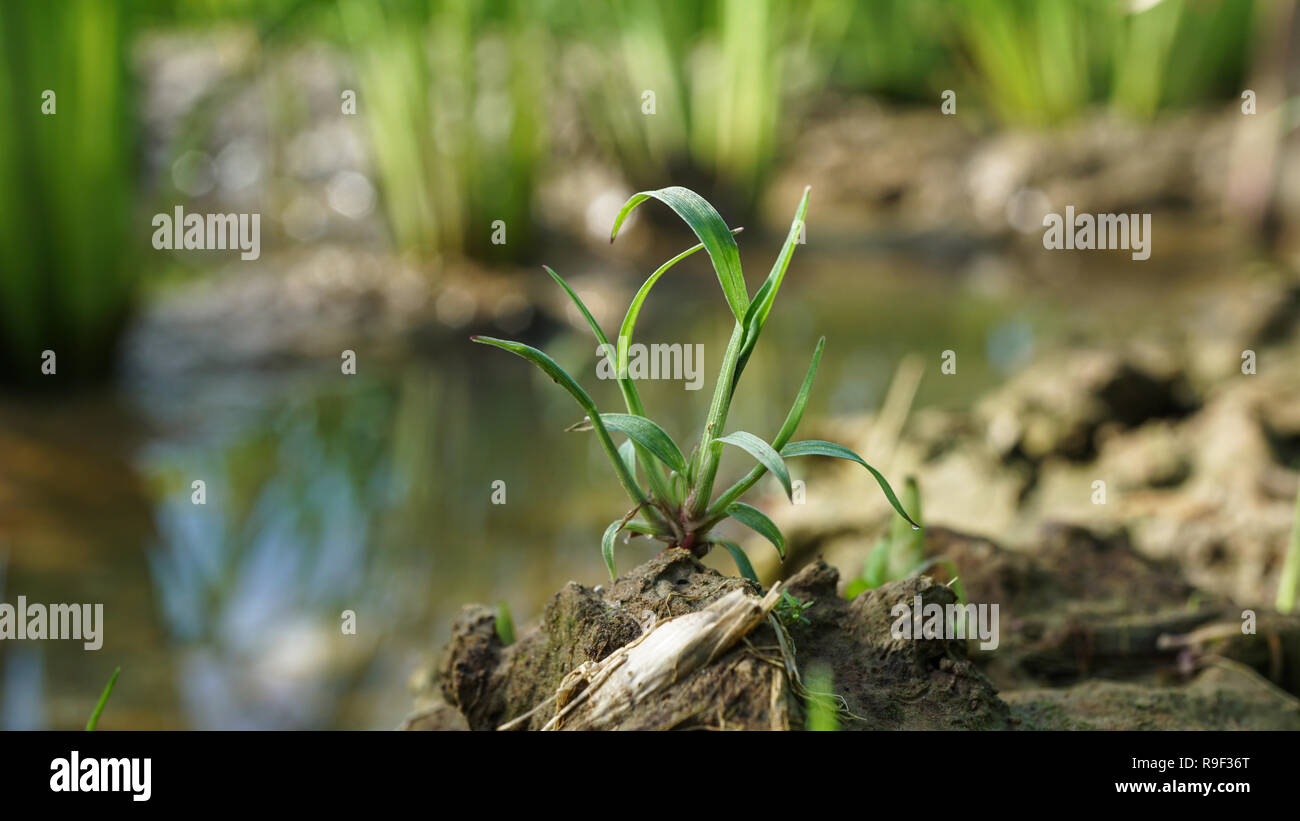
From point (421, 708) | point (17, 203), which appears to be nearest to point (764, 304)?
point (421, 708)

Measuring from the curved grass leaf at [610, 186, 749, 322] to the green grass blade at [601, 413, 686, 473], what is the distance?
0.47 feet

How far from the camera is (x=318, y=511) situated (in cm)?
312

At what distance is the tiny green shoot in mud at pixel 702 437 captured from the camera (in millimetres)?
1064

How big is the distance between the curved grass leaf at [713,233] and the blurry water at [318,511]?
1.21m

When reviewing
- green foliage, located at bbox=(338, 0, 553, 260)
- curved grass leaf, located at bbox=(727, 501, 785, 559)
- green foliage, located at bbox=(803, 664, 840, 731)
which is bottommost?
green foliage, located at bbox=(803, 664, 840, 731)

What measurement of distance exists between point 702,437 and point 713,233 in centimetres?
21

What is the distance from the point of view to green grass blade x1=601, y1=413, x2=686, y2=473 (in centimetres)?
108

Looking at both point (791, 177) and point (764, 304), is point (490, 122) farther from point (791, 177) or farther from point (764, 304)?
point (764, 304)

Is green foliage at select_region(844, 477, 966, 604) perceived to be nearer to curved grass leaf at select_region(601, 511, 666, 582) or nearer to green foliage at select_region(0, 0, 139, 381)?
curved grass leaf at select_region(601, 511, 666, 582)

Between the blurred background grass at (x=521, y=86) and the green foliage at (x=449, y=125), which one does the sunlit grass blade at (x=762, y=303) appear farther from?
the green foliage at (x=449, y=125)

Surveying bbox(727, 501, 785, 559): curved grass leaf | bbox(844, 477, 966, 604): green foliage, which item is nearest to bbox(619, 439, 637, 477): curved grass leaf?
bbox(727, 501, 785, 559): curved grass leaf

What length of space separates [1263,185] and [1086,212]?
3.95 feet
